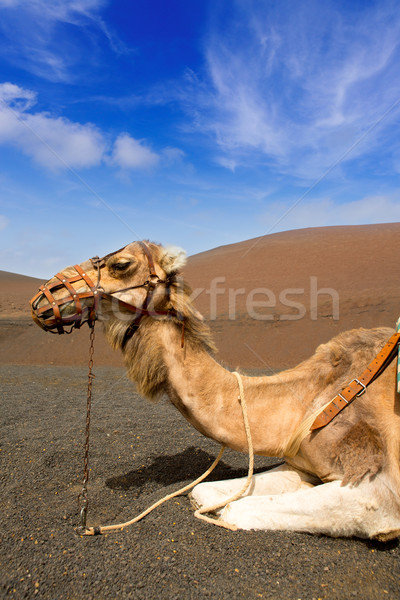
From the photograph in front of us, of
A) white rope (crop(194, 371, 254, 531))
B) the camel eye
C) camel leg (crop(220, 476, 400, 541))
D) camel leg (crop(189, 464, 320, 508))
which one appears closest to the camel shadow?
camel leg (crop(189, 464, 320, 508))

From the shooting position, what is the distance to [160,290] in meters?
3.55

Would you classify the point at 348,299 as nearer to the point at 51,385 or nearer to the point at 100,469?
the point at 51,385

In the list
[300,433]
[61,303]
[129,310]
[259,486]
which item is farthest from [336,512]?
[61,303]

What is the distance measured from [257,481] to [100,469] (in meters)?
2.01

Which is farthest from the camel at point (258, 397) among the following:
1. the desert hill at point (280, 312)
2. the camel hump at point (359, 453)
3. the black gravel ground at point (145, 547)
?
the desert hill at point (280, 312)

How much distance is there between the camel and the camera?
9.89ft

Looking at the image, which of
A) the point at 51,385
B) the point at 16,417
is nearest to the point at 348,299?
the point at 51,385

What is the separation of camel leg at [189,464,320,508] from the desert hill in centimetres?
889

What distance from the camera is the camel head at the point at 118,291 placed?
3430 mm

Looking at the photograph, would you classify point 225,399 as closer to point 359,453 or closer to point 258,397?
point 258,397

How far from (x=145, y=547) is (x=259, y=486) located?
3.51 ft

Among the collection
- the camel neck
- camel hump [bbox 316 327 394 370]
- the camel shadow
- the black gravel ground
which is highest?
camel hump [bbox 316 327 394 370]

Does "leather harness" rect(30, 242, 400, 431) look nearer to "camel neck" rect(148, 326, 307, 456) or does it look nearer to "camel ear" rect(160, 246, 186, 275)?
"camel ear" rect(160, 246, 186, 275)

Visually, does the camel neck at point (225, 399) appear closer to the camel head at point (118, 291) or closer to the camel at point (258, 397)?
the camel at point (258, 397)
